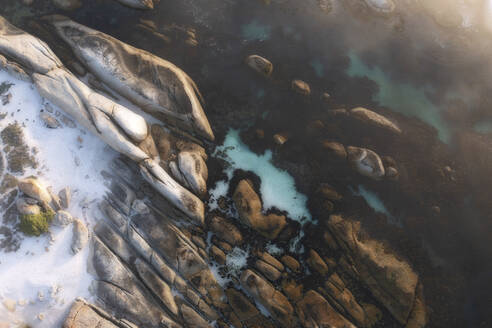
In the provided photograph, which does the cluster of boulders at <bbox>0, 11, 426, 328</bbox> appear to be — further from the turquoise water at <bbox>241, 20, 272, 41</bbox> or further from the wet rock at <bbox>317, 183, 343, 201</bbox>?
the turquoise water at <bbox>241, 20, 272, 41</bbox>

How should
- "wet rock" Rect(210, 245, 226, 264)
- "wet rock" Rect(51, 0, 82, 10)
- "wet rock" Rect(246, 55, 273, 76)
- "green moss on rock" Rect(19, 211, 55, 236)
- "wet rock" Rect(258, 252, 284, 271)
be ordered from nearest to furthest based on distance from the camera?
"green moss on rock" Rect(19, 211, 55, 236), "wet rock" Rect(210, 245, 226, 264), "wet rock" Rect(258, 252, 284, 271), "wet rock" Rect(51, 0, 82, 10), "wet rock" Rect(246, 55, 273, 76)

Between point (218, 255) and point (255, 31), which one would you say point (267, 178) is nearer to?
point (218, 255)

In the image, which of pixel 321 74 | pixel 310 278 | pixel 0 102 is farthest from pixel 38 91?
pixel 310 278

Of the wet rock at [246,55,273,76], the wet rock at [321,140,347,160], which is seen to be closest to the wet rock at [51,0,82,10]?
the wet rock at [246,55,273,76]

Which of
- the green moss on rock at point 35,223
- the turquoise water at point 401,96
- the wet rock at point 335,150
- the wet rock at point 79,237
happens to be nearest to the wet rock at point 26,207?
the green moss on rock at point 35,223

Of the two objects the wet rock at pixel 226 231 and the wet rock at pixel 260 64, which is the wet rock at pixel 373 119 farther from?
the wet rock at pixel 226 231
